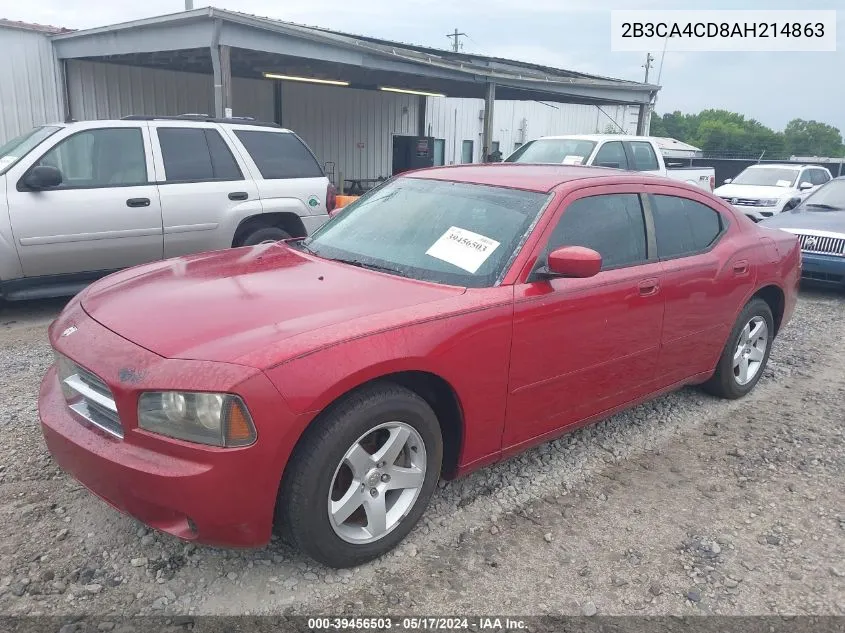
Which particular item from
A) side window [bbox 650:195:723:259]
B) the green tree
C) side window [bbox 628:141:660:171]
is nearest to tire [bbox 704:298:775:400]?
side window [bbox 650:195:723:259]

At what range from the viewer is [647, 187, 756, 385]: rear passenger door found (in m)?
3.91

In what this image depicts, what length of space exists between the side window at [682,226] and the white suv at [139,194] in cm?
436

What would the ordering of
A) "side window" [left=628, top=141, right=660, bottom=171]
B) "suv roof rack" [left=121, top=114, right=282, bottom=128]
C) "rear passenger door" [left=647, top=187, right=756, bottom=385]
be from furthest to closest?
"side window" [left=628, top=141, right=660, bottom=171] → "suv roof rack" [left=121, top=114, right=282, bottom=128] → "rear passenger door" [left=647, top=187, right=756, bottom=385]

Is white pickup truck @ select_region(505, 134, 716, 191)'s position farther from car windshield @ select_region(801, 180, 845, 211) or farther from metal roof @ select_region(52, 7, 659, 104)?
metal roof @ select_region(52, 7, 659, 104)

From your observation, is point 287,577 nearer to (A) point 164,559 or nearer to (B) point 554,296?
(A) point 164,559

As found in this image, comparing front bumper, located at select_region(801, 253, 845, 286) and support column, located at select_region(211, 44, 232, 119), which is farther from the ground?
support column, located at select_region(211, 44, 232, 119)

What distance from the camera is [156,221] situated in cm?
642

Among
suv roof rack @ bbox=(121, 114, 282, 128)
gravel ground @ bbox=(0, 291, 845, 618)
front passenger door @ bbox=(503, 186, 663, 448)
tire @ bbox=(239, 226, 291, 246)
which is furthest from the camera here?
tire @ bbox=(239, 226, 291, 246)

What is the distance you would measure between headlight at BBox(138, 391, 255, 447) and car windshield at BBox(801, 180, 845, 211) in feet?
31.3

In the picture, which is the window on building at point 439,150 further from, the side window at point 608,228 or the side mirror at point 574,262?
the side mirror at point 574,262

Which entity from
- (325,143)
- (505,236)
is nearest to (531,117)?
(325,143)

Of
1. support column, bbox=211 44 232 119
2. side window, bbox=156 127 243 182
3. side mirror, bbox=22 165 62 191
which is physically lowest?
side mirror, bbox=22 165 62 191

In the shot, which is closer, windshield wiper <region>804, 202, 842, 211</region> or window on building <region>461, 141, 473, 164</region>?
windshield wiper <region>804, 202, 842, 211</region>

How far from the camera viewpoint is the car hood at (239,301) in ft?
8.15
